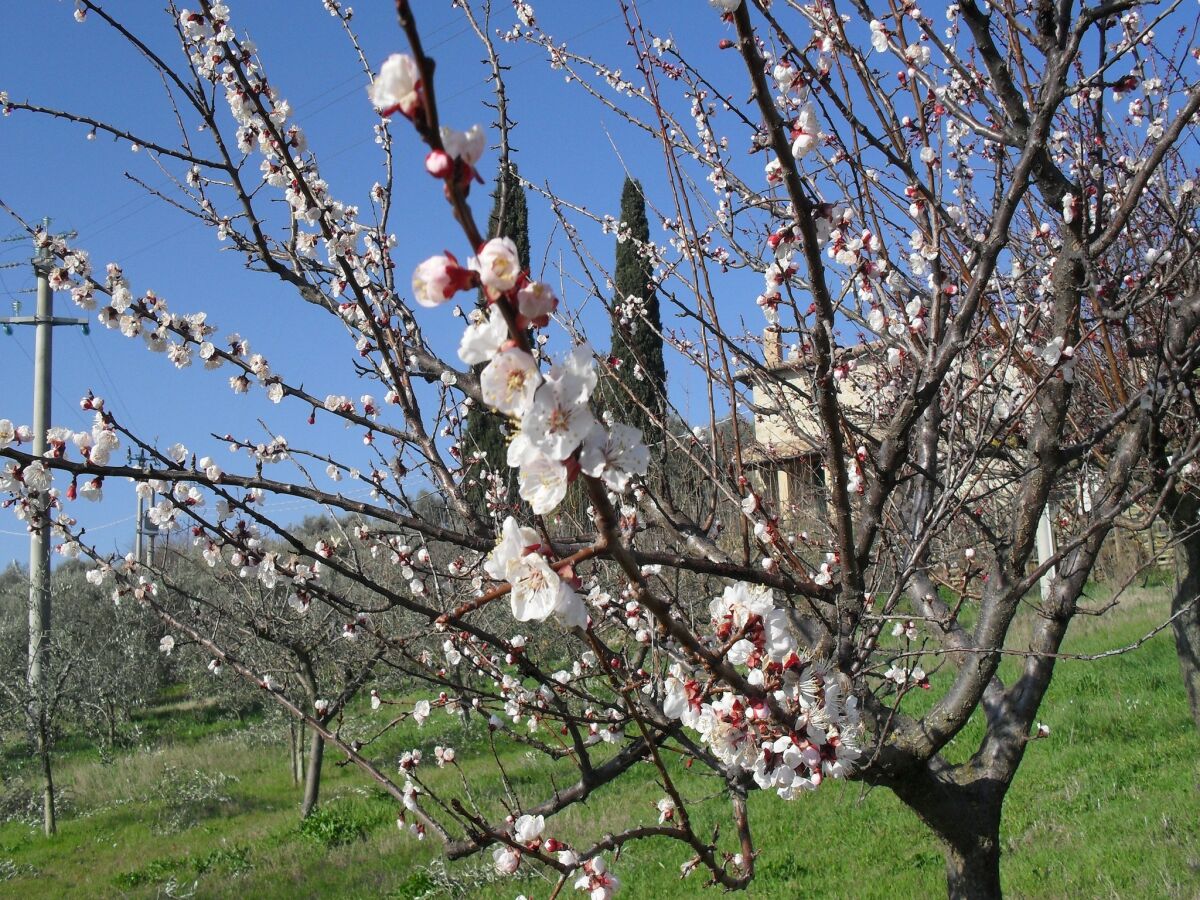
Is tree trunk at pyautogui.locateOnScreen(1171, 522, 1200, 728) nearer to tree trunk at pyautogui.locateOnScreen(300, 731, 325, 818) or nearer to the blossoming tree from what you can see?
the blossoming tree

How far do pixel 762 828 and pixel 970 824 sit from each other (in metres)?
4.79

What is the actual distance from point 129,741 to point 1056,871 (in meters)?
15.8

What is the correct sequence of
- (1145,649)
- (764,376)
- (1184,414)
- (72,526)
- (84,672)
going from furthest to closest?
(84,672) < (1145,649) < (1184,414) < (72,526) < (764,376)

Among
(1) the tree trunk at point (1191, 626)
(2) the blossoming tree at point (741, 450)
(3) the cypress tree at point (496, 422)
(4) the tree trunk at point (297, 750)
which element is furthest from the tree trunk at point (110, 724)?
(1) the tree trunk at point (1191, 626)

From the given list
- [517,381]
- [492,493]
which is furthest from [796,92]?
[492,493]

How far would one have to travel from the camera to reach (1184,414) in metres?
4.34

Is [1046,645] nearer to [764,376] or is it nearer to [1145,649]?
[764,376]

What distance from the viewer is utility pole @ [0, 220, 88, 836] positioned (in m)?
11.0

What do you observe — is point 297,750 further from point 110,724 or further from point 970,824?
point 970,824

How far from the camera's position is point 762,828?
7.08 m

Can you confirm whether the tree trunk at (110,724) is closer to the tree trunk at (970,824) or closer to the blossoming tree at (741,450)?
the blossoming tree at (741,450)

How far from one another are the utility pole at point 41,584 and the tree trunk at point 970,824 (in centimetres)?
364

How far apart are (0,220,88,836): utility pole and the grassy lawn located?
91 cm

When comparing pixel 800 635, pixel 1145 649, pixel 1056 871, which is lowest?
pixel 1056 871
